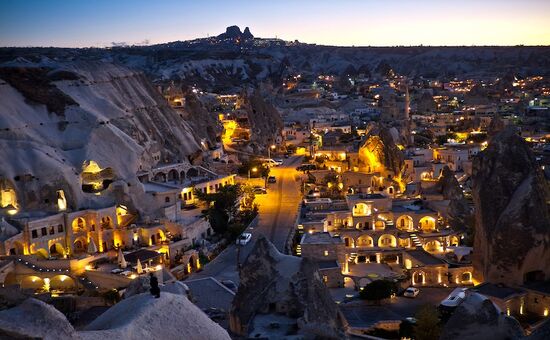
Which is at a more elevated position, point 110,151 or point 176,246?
point 110,151

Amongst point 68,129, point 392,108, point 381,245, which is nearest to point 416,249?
point 381,245

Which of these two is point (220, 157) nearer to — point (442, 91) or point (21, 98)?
point (21, 98)

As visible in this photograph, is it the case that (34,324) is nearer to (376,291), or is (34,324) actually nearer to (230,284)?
(230,284)

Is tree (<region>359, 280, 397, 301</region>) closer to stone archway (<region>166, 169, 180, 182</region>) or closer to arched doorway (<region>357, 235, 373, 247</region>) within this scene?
arched doorway (<region>357, 235, 373, 247</region>)

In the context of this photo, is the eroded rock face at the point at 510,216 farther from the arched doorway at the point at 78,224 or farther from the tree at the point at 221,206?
the arched doorway at the point at 78,224

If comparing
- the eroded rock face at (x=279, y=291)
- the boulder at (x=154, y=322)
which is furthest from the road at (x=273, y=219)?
the boulder at (x=154, y=322)

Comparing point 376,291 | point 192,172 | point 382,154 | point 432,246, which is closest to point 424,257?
point 432,246
